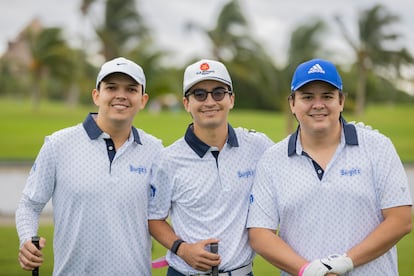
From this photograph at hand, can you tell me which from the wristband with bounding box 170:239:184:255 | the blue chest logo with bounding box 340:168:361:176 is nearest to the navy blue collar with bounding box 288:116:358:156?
the blue chest logo with bounding box 340:168:361:176

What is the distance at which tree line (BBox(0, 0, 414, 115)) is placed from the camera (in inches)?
1500

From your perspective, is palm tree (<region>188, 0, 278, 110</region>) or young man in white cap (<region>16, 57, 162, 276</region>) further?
palm tree (<region>188, 0, 278, 110</region>)

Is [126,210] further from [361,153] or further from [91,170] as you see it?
[361,153]

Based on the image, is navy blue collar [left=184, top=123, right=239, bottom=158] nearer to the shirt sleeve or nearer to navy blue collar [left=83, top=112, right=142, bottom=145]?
navy blue collar [left=83, top=112, right=142, bottom=145]

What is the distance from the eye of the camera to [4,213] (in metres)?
12.3

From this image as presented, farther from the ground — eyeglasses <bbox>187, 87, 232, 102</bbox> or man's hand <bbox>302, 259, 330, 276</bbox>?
eyeglasses <bbox>187, 87, 232, 102</bbox>

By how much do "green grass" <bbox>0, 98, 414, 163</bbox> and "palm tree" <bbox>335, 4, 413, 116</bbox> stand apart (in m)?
2.83

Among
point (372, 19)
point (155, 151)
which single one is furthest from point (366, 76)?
point (155, 151)

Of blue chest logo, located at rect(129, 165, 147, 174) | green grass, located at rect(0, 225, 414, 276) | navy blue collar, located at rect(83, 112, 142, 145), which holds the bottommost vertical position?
green grass, located at rect(0, 225, 414, 276)

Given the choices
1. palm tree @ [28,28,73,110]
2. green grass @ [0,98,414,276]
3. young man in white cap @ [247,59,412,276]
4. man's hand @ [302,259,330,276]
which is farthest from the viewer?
palm tree @ [28,28,73,110]

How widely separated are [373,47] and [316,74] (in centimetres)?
4022

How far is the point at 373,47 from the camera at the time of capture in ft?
138

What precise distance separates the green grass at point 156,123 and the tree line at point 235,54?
47.9 inches

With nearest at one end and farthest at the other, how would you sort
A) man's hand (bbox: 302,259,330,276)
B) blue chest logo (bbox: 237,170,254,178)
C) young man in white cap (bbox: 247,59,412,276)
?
man's hand (bbox: 302,259,330,276) → young man in white cap (bbox: 247,59,412,276) → blue chest logo (bbox: 237,170,254,178)
